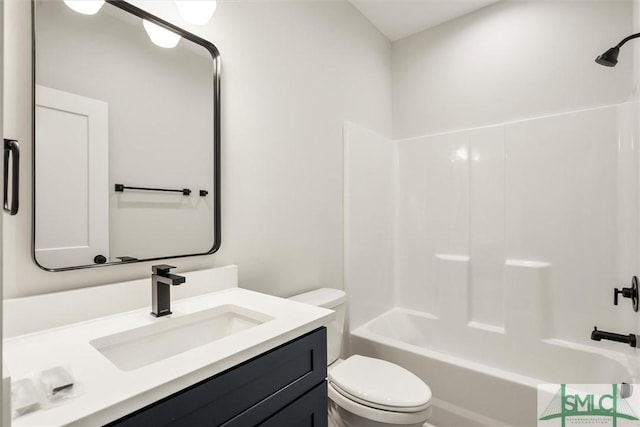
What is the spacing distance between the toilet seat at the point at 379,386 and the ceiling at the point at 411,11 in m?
2.26

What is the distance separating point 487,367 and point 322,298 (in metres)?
0.93

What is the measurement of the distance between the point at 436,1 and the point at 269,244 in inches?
78.9

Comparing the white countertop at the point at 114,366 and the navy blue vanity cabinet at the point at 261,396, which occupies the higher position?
the white countertop at the point at 114,366

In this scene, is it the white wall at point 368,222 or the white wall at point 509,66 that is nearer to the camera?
the white wall at point 509,66

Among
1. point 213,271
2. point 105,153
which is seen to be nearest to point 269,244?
point 213,271

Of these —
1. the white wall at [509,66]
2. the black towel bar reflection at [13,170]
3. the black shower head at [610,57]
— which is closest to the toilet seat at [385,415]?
the black towel bar reflection at [13,170]

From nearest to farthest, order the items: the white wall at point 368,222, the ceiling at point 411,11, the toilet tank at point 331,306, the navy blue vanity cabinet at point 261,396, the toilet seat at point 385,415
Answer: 1. the navy blue vanity cabinet at point 261,396
2. the toilet seat at point 385,415
3. the toilet tank at point 331,306
4. the white wall at point 368,222
5. the ceiling at point 411,11

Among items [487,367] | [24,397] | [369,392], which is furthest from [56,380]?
[487,367]

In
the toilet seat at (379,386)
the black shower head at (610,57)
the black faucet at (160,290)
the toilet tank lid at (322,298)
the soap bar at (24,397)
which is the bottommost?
the toilet seat at (379,386)

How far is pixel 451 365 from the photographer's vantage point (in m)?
1.75

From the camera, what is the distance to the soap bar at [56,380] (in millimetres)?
589

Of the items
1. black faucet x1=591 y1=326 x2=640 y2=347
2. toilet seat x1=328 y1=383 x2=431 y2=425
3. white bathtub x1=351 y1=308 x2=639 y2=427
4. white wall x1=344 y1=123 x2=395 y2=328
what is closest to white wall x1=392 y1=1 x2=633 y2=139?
white wall x1=344 y1=123 x2=395 y2=328

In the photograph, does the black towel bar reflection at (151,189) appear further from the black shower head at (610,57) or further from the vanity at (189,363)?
the black shower head at (610,57)

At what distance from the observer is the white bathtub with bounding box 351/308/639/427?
1608 millimetres
